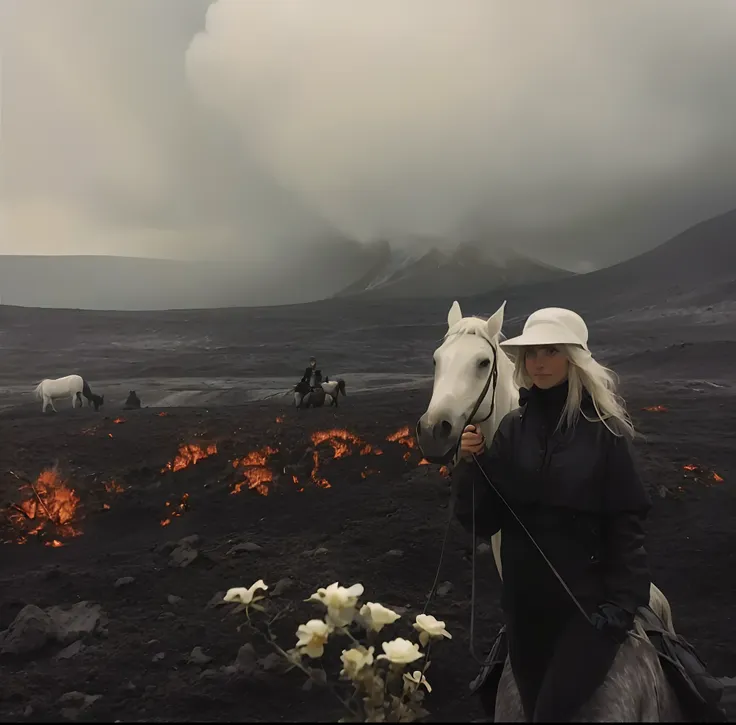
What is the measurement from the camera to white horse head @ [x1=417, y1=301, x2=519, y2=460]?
1756 mm

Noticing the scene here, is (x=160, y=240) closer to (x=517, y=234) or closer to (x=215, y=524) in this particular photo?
(x=215, y=524)

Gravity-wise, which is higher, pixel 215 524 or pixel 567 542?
pixel 567 542

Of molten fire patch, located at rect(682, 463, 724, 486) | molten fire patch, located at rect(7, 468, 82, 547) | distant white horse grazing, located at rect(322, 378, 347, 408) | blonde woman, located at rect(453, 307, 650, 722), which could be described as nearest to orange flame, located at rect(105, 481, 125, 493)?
molten fire patch, located at rect(7, 468, 82, 547)

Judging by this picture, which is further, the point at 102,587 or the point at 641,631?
the point at 102,587

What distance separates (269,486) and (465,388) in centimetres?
293

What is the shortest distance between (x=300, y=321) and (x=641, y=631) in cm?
495

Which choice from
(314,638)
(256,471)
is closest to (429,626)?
(314,638)

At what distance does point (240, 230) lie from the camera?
17.8 feet

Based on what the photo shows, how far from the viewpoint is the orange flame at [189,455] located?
4410 millimetres

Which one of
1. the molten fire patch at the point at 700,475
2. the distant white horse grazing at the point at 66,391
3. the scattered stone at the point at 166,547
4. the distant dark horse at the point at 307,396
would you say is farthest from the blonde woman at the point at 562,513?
the distant white horse grazing at the point at 66,391

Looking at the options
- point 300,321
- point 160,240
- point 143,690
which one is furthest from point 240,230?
point 143,690

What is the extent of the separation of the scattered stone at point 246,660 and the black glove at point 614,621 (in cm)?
197

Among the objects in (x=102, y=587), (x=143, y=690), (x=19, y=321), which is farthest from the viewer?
(x=19, y=321)

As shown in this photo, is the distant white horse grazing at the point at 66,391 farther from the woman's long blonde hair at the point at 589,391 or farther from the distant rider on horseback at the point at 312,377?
the woman's long blonde hair at the point at 589,391
